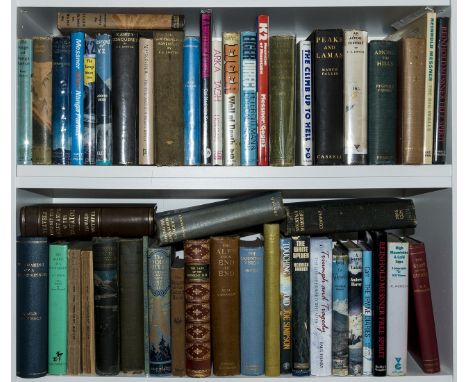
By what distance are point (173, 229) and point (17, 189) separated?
0.32m

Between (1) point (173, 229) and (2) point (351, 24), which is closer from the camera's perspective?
(1) point (173, 229)

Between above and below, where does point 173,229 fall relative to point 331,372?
above

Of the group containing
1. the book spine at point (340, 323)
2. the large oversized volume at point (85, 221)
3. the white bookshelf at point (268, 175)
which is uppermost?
the white bookshelf at point (268, 175)

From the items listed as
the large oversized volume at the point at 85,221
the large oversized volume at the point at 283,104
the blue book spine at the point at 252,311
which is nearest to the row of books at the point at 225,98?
the large oversized volume at the point at 283,104

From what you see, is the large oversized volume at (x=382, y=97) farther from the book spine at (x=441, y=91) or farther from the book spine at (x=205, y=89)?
the book spine at (x=205, y=89)

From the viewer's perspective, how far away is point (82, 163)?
108 centimetres

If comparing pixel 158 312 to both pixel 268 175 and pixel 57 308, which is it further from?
pixel 268 175

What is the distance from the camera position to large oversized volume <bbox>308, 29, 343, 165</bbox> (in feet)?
3.51

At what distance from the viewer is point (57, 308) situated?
1093 mm

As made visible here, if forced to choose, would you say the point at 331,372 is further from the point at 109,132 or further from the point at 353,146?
the point at 109,132

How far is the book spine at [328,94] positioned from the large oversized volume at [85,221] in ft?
1.25

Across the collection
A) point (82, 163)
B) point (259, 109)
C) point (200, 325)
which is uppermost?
point (259, 109)

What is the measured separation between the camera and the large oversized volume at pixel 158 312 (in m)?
1.09
